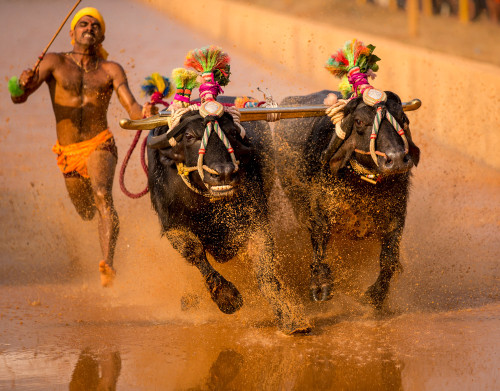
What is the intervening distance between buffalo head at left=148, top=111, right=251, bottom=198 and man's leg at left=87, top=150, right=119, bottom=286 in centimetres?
134

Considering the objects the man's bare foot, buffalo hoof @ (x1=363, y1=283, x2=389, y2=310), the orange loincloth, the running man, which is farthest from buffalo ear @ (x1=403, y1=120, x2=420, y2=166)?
the orange loincloth

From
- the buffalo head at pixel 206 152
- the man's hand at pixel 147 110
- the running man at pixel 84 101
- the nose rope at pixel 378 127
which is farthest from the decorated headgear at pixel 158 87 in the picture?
the nose rope at pixel 378 127


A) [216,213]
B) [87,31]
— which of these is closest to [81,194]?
[87,31]

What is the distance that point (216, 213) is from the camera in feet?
20.0

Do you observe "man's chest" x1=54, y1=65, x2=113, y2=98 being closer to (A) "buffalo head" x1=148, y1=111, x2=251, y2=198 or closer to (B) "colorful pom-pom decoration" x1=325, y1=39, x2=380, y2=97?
(A) "buffalo head" x1=148, y1=111, x2=251, y2=198

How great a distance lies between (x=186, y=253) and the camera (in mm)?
6207

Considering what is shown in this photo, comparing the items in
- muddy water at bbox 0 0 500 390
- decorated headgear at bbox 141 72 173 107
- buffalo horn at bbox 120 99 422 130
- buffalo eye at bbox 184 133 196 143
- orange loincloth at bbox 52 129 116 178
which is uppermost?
decorated headgear at bbox 141 72 173 107

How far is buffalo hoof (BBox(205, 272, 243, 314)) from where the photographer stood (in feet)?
19.9

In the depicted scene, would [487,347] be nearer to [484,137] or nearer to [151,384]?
[151,384]

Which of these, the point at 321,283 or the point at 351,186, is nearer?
the point at 351,186

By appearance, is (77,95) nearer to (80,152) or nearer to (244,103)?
(80,152)

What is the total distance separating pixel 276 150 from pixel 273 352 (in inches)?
77.7

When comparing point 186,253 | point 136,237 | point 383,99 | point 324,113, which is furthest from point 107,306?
point 383,99

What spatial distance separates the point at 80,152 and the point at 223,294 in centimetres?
212
